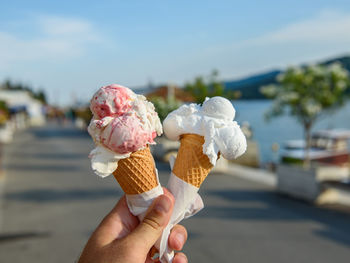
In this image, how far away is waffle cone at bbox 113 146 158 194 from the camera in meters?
1.89

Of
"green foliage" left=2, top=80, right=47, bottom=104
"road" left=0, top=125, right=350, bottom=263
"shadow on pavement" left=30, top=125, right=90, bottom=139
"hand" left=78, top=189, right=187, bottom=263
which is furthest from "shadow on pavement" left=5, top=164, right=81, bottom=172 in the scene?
"green foliage" left=2, top=80, right=47, bottom=104

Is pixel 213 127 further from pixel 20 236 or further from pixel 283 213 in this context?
pixel 283 213

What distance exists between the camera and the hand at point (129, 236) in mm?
1704

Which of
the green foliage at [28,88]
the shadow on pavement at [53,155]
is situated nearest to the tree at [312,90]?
the shadow on pavement at [53,155]

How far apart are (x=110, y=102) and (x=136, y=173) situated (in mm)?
436

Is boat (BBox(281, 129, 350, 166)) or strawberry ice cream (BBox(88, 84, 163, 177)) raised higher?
strawberry ice cream (BBox(88, 84, 163, 177))

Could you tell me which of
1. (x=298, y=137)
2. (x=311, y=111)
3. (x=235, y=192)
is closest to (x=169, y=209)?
(x=235, y=192)

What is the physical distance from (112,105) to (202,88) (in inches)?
435

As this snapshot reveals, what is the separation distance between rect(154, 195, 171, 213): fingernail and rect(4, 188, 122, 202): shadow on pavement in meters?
8.09

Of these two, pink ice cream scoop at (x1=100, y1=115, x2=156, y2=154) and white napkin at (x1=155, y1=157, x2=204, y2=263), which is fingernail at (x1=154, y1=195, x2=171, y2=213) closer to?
white napkin at (x1=155, y1=157, x2=204, y2=263)

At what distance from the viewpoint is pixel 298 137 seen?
3142cm

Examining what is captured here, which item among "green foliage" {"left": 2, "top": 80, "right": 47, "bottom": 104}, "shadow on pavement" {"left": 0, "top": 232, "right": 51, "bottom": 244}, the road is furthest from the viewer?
"green foliage" {"left": 2, "top": 80, "right": 47, "bottom": 104}

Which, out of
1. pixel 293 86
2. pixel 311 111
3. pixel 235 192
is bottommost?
pixel 235 192

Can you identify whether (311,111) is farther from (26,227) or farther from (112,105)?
(112,105)
